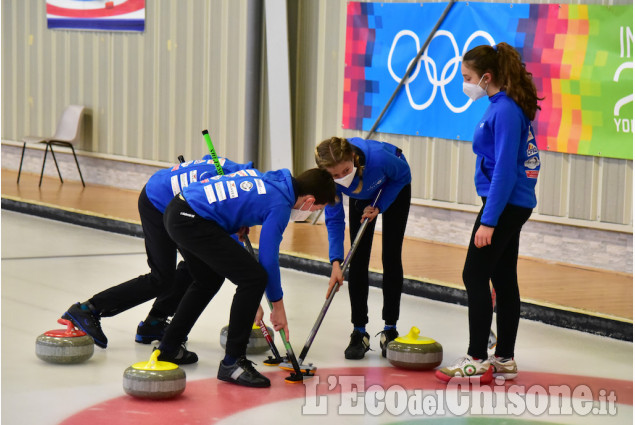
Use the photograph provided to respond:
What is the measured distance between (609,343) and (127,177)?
611 centimetres

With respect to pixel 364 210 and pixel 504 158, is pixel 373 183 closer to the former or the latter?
pixel 364 210

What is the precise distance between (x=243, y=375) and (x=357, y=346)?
2.21ft

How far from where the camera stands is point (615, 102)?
5777mm

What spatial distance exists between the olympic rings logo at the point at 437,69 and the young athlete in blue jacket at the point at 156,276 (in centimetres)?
318

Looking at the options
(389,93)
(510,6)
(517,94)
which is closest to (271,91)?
(389,93)

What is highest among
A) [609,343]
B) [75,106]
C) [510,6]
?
[510,6]

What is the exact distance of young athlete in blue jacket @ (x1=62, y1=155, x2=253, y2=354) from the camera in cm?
377

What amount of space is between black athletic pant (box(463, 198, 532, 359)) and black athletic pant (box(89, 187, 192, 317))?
1.18 meters

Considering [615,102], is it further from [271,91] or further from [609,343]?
[271,91]

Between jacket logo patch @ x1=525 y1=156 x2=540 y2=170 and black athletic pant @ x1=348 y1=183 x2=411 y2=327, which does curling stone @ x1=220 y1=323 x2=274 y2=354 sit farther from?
jacket logo patch @ x1=525 y1=156 x2=540 y2=170

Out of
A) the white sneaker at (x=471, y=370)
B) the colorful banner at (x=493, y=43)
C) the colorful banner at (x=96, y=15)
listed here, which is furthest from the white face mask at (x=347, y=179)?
the colorful banner at (x=96, y=15)

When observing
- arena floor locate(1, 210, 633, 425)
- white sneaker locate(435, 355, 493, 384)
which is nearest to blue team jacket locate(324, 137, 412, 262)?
arena floor locate(1, 210, 633, 425)

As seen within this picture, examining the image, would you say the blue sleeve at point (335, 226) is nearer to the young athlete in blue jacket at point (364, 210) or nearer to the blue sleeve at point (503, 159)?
the young athlete in blue jacket at point (364, 210)

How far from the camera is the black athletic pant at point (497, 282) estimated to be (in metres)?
3.45
